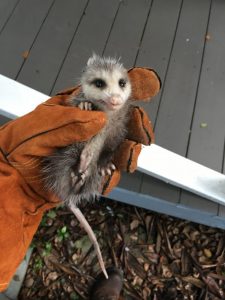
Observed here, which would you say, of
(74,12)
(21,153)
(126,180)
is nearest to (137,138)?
(21,153)

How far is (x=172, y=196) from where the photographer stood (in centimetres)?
260

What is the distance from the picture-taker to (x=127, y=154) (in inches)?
68.1

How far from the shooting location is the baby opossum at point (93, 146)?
1616 millimetres

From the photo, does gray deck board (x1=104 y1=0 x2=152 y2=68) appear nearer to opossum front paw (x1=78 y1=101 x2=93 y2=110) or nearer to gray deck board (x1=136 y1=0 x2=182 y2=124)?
gray deck board (x1=136 y1=0 x2=182 y2=124)

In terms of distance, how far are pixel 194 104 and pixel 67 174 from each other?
1385mm

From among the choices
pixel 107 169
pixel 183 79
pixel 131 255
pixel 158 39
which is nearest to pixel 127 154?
pixel 107 169

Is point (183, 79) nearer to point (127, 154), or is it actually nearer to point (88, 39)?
point (88, 39)

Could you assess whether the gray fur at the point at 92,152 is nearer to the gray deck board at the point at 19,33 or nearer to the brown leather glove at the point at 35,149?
the brown leather glove at the point at 35,149

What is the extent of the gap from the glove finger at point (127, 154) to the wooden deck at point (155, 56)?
Result: 0.82 meters

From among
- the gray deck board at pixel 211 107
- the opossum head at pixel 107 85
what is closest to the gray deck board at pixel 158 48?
the gray deck board at pixel 211 107

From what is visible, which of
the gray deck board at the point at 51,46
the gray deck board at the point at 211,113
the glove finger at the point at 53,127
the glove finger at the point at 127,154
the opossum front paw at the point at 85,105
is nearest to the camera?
the glove finger at the point at 53,127

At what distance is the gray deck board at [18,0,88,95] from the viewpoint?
2.71m

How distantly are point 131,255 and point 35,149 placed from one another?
1406 mm

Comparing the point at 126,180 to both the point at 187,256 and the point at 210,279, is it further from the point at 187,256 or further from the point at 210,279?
the point at 210,279
